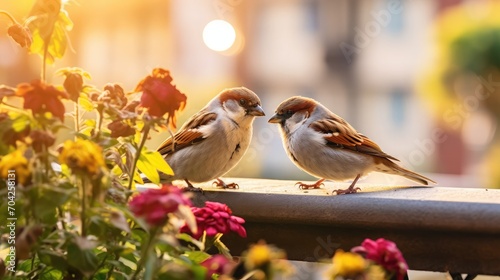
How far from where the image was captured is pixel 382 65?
53.6ft

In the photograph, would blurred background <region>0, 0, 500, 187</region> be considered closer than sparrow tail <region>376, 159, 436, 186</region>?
No

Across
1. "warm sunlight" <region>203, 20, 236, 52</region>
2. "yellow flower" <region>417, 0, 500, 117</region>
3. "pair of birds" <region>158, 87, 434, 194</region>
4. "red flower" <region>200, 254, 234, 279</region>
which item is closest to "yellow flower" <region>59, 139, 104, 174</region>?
"red flower" <region>200, 254, 234, 279</region>

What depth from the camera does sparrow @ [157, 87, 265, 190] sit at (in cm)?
190

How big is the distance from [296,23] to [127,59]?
158 inches

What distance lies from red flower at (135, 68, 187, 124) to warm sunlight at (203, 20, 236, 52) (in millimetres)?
12104

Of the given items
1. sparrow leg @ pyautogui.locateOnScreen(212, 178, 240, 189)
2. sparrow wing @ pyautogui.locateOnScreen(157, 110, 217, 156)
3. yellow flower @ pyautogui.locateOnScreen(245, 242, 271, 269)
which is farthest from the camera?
sparrow wing @ pyautogui.locateOnScreen(157, 110, 217, 156)

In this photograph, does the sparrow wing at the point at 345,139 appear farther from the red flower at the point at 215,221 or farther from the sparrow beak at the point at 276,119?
the red flower at the point at 215,221

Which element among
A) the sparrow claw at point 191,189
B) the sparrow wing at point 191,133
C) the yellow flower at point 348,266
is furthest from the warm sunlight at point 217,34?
the yellow flower at point 348,266

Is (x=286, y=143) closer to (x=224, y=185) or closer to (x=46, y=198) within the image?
(x=224, y=185)

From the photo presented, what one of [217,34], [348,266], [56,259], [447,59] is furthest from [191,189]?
[217,34]

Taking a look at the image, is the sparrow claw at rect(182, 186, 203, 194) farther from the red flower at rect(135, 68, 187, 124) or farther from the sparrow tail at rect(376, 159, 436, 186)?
the red flower at rect(135, 68, 187, 124)

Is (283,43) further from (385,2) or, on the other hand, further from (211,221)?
(211,221)

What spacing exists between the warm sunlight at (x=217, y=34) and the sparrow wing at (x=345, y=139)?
37.0 feet

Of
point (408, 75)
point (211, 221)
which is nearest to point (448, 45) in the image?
point (408, 75)
